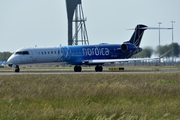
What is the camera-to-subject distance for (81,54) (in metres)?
64.1

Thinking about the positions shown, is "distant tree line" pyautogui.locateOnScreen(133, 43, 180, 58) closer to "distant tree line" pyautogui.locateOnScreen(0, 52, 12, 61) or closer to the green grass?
the green grass

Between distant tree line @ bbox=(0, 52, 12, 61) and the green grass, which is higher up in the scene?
the green grass

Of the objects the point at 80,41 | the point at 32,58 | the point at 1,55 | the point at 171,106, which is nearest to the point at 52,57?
the point at 32,58

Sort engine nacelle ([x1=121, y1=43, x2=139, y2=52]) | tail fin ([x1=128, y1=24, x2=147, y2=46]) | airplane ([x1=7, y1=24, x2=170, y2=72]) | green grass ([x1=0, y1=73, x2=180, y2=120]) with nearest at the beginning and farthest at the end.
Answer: green grass ([x1=0, y1=73, x2=180, y2=120]) → airplane ([x1=7, y1=24, x2=170, y2=72]) → engine nacelle ([x1=121, y1=43, x2=139, y2=52]) → tail fin ([x1=128, y1=24, x2=147, y2=46])

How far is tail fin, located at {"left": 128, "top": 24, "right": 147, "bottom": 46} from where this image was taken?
69.1 meters

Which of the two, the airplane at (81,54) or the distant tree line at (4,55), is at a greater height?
the airplane at (81,54)

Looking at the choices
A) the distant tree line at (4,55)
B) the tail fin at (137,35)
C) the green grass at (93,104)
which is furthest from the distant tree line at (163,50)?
the distant tree line at (4,55)

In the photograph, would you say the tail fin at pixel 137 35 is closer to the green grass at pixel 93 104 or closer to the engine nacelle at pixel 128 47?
the engine nacelle at pixel 128 47

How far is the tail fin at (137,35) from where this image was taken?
69.1 metres

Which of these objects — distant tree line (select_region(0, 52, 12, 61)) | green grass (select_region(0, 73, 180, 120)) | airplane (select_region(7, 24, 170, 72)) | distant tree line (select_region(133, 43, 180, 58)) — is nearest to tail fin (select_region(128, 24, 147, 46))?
airplane (select_region(7, 24, 170, 72))

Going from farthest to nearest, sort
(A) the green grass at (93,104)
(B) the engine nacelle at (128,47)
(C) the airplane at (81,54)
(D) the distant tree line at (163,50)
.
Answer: (D) the distant tree line at (163,50), (B) the engine nacelle at (128,47), (C) the airplane at (81,54), (A) the green grass at (93,104)

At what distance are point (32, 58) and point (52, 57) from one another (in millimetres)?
2428

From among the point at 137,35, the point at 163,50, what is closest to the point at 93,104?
the point at 137,35

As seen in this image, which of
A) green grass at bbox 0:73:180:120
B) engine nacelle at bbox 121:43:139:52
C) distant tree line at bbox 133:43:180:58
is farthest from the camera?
distant tree line at bbox 133:43:180:58
